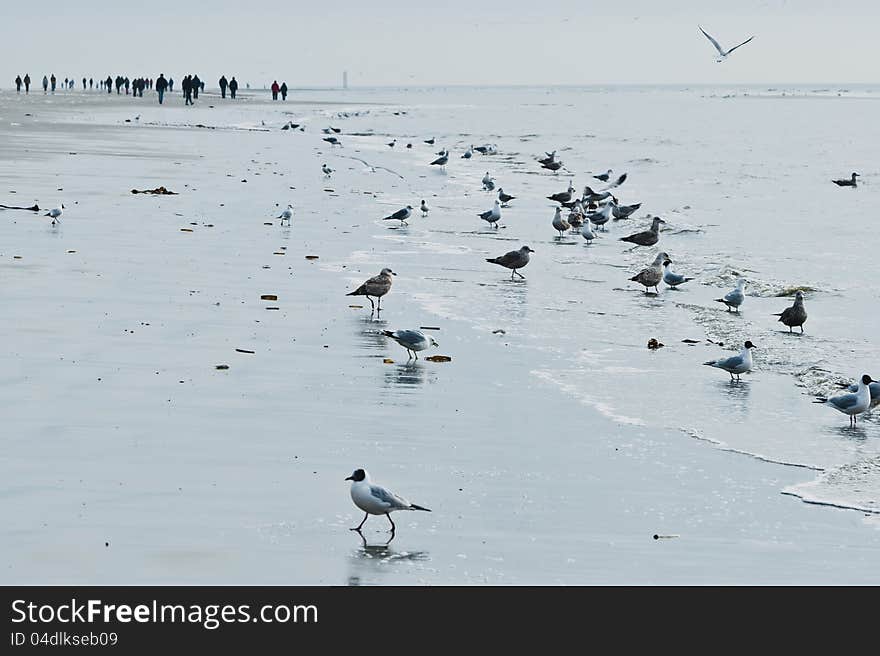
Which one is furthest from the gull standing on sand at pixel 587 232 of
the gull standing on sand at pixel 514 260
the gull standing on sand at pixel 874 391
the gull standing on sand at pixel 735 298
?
the gull standing on sand at pixel 874 391

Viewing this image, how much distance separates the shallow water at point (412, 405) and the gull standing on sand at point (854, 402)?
182 mm

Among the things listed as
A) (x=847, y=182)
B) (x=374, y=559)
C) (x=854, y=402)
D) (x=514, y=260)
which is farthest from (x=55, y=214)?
(x=847, y=182)

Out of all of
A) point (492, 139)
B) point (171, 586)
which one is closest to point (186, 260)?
point (171, 586)

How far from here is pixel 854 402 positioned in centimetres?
1121

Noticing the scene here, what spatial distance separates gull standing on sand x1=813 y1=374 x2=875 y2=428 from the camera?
11.2 metres

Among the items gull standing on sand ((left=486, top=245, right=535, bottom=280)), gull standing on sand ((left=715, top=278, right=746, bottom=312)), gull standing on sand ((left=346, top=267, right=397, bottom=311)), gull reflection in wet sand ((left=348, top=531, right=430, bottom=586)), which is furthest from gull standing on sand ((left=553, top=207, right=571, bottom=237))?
gull reflection in wet sand ((left=348, top=531, right=430, bottom=586))

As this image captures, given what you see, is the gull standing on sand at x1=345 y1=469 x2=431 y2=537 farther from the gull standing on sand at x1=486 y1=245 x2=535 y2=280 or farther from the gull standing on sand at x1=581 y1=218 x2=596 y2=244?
the gull standing on sand at x1=581 y1=218 x2=596 y2=244

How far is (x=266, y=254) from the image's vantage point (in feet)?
61.3

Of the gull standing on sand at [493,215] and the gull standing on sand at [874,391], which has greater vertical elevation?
the gull standing on sand at [874,391]

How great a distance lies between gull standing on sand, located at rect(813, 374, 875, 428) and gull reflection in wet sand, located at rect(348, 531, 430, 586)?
5177 mm

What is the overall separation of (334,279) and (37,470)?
29.1 feet

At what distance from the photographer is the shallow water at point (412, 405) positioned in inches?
296

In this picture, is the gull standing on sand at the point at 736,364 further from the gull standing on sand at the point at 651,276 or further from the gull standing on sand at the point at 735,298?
the gull standing on sand at the point at 651,276

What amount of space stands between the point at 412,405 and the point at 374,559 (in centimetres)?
350
